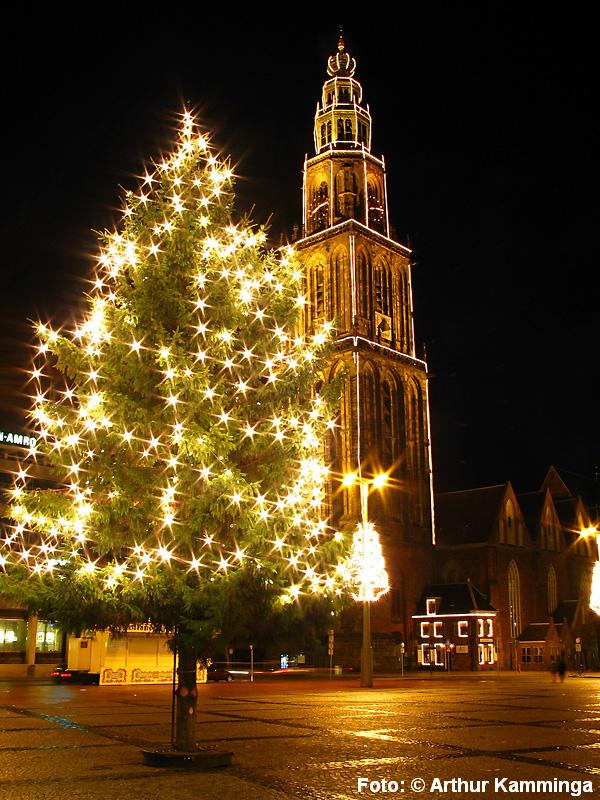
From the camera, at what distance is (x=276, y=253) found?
16625mm

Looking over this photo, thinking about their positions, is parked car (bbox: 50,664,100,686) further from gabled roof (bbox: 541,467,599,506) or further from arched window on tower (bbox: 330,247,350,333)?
gabled roof (bbox: 541,467,599,506)

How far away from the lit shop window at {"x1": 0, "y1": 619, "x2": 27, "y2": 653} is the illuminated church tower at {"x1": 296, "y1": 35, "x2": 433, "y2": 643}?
25.8 m

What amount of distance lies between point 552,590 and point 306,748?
7735 centimetres

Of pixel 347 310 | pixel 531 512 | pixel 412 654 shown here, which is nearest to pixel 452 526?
pixel 531 512

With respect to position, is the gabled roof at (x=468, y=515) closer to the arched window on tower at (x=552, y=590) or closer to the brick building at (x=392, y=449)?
the brick building at (x=392, y=449)

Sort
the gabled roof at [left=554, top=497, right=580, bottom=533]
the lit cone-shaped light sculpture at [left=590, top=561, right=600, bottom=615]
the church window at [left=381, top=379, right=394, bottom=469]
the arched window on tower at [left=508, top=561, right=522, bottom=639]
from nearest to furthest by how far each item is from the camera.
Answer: the lit cone-shaped light sculpture at [left=590, top=561, right=600, bottom=615], the church window at [left=381, top=379, right=394, bottom=469], the arched window on tower at [left=508, top=561, right=522, bottom=639], the gabled roof at [left=554, top=497, right=580, bottom=533]

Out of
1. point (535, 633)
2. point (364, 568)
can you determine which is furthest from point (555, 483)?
point (364, 568)

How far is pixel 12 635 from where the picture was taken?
168 feet

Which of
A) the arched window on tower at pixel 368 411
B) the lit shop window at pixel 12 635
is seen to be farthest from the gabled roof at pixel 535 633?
the lit shop window at pixel 12 635

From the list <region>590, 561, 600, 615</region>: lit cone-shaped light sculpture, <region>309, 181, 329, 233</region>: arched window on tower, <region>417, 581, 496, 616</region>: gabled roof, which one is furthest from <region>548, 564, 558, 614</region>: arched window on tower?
<region>590, 561, 600, 615</region>: lit cone-shaped light sculpture

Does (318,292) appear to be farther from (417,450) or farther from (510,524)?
(510,524)

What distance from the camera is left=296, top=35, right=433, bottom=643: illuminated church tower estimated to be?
71.9m

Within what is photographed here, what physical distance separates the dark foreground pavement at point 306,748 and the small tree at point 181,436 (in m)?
1.90

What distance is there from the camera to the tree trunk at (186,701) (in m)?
12.9
